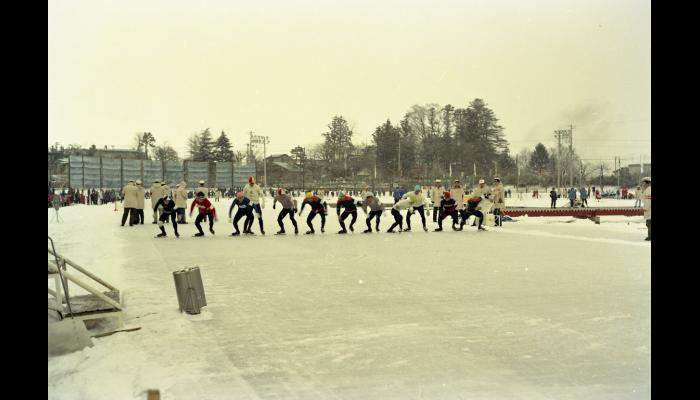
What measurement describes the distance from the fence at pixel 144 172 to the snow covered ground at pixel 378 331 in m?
39.4

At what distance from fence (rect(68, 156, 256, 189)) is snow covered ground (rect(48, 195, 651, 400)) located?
3937cm

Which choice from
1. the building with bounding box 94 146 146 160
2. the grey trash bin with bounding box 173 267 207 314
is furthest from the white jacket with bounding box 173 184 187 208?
the building with bounding box 94 146 146 160

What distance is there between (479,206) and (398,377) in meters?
14.5

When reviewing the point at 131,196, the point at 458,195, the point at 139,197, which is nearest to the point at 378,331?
the point at 458,195

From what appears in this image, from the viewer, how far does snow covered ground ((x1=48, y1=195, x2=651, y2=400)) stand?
368 cm

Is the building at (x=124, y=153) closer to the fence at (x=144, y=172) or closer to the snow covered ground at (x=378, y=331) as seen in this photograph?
the fence at (x=144, y=172)

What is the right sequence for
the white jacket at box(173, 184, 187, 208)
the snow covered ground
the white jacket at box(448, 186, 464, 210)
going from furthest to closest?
the white jacket at box(448, 186, 464, 210) → the white jacket at box(173, 184, 187, 208) → the snow covered ground

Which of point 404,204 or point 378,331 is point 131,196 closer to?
point 404,204

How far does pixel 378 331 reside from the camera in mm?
5113

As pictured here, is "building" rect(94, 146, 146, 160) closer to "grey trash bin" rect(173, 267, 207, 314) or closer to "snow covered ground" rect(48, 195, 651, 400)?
"snow covered ground" rect(48, 195, 651, 400)

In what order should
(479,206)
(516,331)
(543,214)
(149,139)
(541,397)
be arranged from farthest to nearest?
1. (149,139)
2. (543,214)
3. (479,206)
4. (516,331)
5. (541,397)
